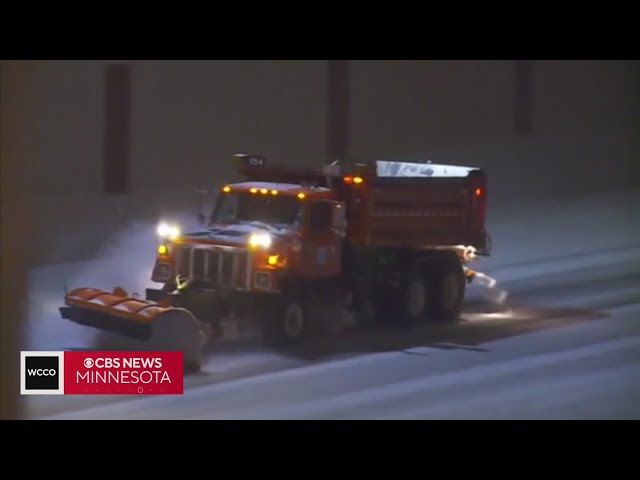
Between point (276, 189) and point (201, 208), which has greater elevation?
point (276, 189)

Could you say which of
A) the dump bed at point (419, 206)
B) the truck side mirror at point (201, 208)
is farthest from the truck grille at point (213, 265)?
the dump bed at point (419, 206)

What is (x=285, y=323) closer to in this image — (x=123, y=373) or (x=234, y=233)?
(x=234, y=233)

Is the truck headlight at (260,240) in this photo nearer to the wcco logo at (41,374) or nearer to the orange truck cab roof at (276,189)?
the orange truck cab roof at (276,189)

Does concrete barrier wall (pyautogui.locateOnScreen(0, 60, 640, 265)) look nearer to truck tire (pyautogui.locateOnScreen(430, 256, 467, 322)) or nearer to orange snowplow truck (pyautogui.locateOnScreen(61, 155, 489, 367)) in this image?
orange snowplow truck (pyautogui.locateOnScreen(61, 155, 489, 367))

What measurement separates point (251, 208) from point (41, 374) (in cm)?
166

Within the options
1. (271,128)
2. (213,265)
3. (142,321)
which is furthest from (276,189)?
(142,321)

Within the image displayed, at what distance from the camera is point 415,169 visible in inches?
338

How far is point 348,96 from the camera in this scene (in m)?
8.40

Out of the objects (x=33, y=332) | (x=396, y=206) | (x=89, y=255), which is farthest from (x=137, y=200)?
(x=396, y=206)

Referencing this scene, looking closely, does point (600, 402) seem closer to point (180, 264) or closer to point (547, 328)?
point (547, 328)

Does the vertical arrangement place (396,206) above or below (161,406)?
above

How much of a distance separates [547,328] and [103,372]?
110 inches

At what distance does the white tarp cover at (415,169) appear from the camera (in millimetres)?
8523

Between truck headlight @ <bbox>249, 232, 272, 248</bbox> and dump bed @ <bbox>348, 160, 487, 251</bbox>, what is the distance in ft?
1.95
